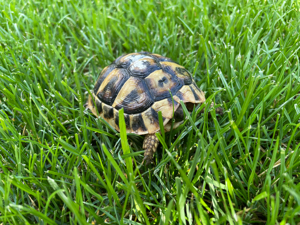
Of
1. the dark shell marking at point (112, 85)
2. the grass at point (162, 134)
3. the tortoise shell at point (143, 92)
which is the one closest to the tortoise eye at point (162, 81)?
the tortoise shell at point (143, 92)

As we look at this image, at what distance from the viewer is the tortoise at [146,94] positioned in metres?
1.88

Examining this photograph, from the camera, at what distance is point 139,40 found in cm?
287

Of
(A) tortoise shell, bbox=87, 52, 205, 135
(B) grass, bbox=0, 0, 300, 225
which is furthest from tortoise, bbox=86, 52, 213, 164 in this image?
(B) grass, bbox=0, 0, 300, 225

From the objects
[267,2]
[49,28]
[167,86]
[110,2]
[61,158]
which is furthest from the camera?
[110,2]

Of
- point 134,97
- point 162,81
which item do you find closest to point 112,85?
point 134,97

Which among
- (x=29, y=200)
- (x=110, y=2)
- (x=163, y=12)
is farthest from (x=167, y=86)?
(x=110, y=2)

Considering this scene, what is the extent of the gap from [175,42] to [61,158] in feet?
6.20

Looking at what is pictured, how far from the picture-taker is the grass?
1343mm

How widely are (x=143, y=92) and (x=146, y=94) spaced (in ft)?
0.11

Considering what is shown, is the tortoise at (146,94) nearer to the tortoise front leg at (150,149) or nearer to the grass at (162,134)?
the tortoise front leg at (150,149)

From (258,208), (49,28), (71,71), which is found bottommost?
(258,208)

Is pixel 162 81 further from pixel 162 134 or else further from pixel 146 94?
pixel 162 134

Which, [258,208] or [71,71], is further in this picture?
[71,71]

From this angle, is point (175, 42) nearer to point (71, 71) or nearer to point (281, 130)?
point (71, 71)
